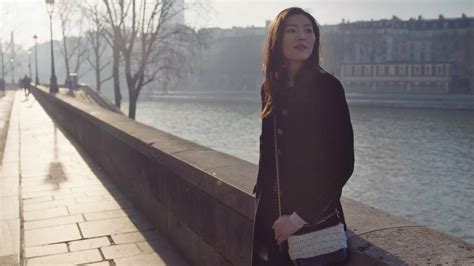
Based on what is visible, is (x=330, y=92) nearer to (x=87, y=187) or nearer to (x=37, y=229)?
(x=37, y=229)

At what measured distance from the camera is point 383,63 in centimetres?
7919

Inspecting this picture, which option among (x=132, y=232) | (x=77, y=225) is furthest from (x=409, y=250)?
(x=77, y=225)

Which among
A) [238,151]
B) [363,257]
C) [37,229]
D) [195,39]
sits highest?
[195,39]

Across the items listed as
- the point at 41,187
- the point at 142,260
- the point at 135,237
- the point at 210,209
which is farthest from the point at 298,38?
the point at 41,187

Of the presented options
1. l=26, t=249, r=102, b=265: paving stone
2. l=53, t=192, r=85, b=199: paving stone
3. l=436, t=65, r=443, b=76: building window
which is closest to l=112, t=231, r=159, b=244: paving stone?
l=26, t=249, r=102, b=265: paving stone

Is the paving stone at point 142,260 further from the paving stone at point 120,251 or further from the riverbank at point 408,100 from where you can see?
the riverbank at point 408,100

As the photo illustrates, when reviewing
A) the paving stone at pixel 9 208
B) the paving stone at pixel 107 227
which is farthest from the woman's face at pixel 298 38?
the paving stone at pixel 9 208

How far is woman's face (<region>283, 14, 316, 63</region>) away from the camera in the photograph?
201 cm

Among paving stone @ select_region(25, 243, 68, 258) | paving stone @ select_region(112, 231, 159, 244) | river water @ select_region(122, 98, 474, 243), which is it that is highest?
paving stone @ select_region(112, 231, 159, 244)

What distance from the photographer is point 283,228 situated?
6.19ft

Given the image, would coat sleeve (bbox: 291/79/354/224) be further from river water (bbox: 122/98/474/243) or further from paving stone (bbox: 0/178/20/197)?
river water (bbox: 122/98/474/243)

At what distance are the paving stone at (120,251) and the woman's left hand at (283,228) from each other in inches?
92.6

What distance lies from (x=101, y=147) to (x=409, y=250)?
6.11 m

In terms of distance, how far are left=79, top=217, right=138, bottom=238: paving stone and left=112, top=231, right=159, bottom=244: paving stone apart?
4.4 inches
